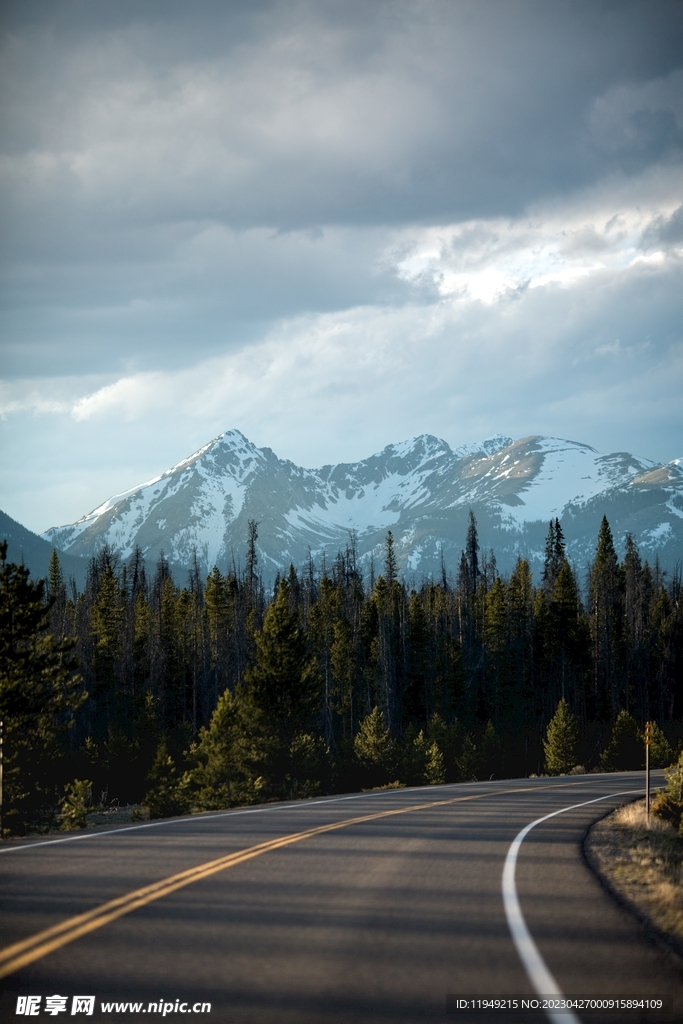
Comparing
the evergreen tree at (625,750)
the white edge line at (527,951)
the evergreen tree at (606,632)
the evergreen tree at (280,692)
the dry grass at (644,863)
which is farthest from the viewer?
the evergreen tree at (606,632)

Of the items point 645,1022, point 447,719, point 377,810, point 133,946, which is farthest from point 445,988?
point 447,719

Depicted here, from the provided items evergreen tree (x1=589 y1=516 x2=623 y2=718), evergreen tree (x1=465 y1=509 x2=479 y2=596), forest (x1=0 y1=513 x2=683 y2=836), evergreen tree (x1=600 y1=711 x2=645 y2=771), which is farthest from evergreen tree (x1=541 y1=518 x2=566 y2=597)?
evergreen tree (x1=600 y1=711 x2=645 y2=771)

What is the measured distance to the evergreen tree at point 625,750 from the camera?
173 ft

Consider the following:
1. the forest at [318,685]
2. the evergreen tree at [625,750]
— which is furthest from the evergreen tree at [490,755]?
the evergreen tree at [625,750]

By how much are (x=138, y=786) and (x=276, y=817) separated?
43693 mm

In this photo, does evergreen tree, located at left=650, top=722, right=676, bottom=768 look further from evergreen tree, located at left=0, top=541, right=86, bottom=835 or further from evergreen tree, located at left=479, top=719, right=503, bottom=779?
evergreen tree, located at left=0, top=541, right=86, bottom=835

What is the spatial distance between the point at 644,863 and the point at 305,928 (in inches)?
270

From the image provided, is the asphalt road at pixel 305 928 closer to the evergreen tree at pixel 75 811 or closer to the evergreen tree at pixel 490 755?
the evergreen tree at pixel 75 811

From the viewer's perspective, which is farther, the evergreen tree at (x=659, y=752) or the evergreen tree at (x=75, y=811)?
the evergreen tree at (x=659, y=752)

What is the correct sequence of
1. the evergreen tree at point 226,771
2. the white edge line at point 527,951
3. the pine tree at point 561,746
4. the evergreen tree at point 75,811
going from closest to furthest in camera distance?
the white edge line at point 527,951 → the evergreen tree at point 75,811 → the evergreen tree at point 226,771 → the pine tree at point 561,746

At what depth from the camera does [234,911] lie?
8102 mm

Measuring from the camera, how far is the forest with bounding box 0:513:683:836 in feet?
129

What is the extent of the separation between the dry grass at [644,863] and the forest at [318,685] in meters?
12.0

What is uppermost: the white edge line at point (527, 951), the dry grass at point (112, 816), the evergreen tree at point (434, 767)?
the white edge line at point (527, 951)
